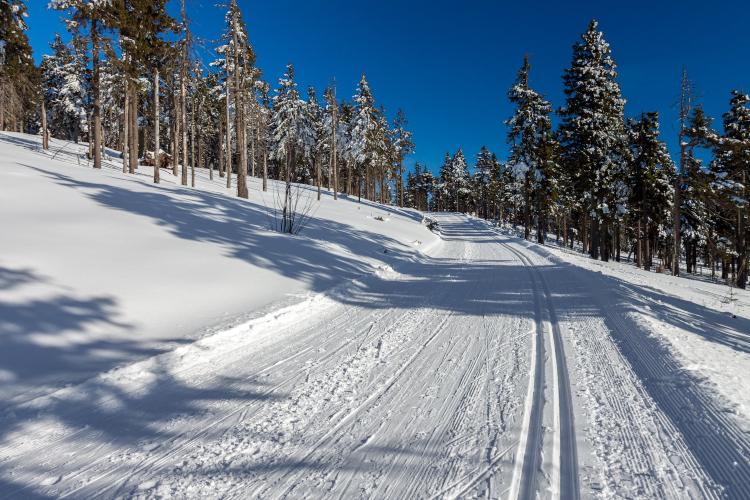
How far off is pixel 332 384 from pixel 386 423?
91 cm

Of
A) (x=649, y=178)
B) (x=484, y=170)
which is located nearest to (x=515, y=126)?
(x=649, y=178)

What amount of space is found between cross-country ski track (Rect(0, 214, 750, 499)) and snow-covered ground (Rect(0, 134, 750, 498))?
18mm

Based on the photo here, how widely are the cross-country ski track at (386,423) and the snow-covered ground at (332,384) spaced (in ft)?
0.06

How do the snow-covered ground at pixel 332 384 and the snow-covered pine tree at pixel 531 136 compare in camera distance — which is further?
the snow-covered pine tree at pixel 531 136

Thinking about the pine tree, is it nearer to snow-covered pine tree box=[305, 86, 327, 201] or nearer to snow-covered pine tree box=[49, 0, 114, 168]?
snow-covered pine tree box=[305, 86, 327, 201]

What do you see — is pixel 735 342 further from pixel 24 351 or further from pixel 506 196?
pixel 506 196

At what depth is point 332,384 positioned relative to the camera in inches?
150

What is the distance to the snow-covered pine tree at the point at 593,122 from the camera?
74.3 feet

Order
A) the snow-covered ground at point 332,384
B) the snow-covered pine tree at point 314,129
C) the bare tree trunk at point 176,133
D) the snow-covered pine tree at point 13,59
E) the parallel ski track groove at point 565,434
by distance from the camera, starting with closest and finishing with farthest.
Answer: the parallel ski track groove at point 565,434, the snow-covered ground at point 332,384, the snow-covered pine tree at point 13,59, the bare tree trunk at point 176,133, the snow-covered pine tree at point 314,129

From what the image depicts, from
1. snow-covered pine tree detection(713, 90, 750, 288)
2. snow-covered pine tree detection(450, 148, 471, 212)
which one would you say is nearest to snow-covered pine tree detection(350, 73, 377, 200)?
snow-covered pine tree detection(713, 90, 750, 288)

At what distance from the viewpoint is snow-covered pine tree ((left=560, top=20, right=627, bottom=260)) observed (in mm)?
22656

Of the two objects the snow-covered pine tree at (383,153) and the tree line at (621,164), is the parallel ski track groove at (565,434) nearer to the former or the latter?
the tree line at (621,164)

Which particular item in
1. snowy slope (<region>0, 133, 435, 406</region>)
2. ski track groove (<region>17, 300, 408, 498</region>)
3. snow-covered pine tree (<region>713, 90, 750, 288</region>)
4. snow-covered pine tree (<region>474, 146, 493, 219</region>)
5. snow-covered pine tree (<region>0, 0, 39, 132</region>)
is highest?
snow-covered pine tree (<region>474, 146, 493, 219</region>)

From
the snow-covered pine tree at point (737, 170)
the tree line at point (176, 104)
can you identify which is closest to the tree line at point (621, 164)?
the snow-covered pine tree at point (737, 170)
